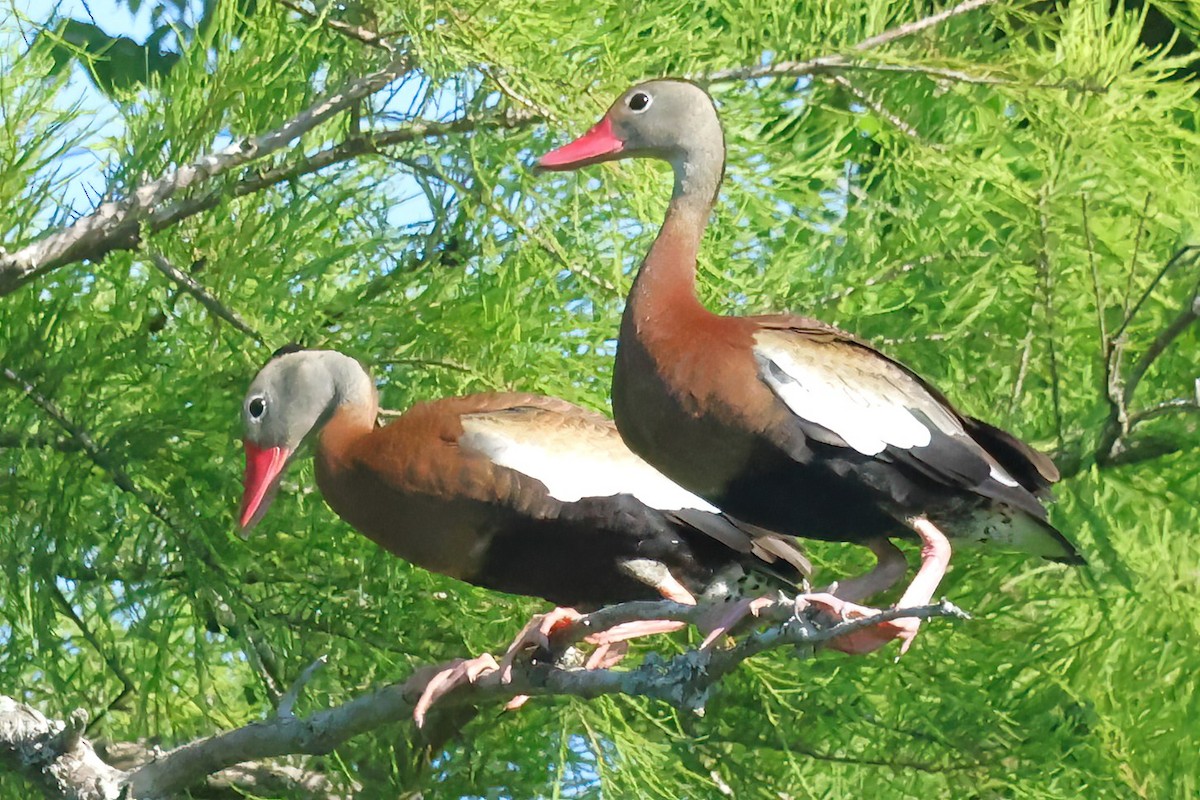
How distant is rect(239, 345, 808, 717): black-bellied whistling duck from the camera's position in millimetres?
2127

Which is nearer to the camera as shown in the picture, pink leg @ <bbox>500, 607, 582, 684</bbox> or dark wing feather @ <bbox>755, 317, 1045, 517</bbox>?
pink leg @ <bbox>500, 607, 582, 684</bbox>

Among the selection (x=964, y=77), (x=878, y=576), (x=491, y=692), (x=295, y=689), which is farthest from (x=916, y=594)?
(x=964, y=77)

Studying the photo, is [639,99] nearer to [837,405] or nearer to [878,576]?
[837,405]

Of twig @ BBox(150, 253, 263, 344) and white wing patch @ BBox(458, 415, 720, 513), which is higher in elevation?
twig @ BBox(150, 253, 263, 344)

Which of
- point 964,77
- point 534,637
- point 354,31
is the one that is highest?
point 354,31

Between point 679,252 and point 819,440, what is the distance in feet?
1.03

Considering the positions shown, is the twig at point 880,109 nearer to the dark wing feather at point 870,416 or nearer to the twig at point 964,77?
the twig at point 964,77

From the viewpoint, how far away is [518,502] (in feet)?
7.06

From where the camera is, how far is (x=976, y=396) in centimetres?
232

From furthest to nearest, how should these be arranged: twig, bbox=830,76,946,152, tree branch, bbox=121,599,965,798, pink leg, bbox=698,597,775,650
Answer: twig, bbox=830,76,946,152, pink leg, bbox=698,597,775,650, tree branch, bbox=121,599,965,798

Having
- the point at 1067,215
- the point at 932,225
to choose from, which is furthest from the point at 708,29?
the point at 1067,215

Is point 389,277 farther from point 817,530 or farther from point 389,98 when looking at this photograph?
point 817,530

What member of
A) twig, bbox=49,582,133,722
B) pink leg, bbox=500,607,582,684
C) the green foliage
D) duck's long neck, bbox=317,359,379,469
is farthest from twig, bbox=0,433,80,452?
pink leg, bbox=500,607,582,684

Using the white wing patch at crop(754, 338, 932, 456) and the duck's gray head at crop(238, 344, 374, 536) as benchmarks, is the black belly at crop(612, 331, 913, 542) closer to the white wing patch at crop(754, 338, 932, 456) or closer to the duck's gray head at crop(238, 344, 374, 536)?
the white wing patch at crop(754, 338, 932, 456)
